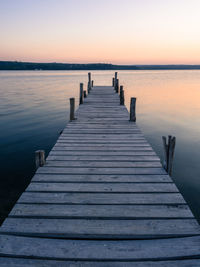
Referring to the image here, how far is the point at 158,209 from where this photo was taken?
3.62 m

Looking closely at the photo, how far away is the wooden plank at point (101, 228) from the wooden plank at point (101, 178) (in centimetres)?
125

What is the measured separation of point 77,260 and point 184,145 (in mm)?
10284

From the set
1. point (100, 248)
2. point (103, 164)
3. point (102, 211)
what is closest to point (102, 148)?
point (103, 164)

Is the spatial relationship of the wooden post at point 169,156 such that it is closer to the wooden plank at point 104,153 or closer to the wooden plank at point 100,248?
the wooden plank at point 104,153

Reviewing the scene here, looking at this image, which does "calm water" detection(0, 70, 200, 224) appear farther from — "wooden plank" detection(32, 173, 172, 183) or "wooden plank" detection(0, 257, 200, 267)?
"wooden plank" detection(0, 257, 200, 267)

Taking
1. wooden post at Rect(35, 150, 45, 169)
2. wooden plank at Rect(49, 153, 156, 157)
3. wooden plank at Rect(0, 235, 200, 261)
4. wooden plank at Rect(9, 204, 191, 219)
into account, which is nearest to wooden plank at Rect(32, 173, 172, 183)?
wooden post at Rect(35, 150, 45, 169)

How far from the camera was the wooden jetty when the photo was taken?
8.87ft

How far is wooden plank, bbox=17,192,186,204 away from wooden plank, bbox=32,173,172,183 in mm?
500

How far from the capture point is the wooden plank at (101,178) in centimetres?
455

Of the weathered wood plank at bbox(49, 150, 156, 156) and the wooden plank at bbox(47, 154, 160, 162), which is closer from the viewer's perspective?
the wooden plank at bbox(47, 154, 160, 162)

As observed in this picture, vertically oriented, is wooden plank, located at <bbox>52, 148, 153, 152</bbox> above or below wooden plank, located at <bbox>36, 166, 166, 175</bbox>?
above

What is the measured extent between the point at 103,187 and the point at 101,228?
3.83 feet

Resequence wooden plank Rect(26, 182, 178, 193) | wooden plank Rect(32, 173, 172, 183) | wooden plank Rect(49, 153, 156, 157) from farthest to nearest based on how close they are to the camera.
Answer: wooden plank Rect(49, 153, 156, 157)
wooden plank Rect(32, 173, 172, 183)
wooden plank Rect(26, 182, 178, 193)

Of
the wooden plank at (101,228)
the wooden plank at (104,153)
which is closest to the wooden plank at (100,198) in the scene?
the wooden plank at (101,228)
